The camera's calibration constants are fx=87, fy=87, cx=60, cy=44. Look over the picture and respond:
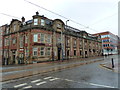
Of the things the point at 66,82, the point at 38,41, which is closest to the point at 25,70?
the point at 66,82

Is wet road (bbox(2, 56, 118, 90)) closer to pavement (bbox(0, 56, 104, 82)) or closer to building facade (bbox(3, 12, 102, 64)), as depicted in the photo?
pavement (bbox(0, 56, 104, 82))

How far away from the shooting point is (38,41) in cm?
2077

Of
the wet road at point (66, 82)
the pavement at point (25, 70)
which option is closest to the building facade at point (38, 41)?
the pavement at point (25, 70)

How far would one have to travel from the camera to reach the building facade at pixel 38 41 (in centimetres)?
2077

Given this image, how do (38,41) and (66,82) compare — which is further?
(38,41)

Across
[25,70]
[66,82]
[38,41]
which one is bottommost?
[25,70]

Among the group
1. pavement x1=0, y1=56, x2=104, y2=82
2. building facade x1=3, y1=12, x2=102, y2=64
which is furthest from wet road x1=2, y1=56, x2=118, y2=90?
building facade x1=3, y1=12, x2=102, y2=64

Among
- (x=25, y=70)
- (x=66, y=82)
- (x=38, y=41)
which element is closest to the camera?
(x=66, y=82)

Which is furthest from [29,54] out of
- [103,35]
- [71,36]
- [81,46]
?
[103,35]

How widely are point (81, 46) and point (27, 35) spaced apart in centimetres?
2181

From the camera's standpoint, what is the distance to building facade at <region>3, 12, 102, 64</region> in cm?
2077

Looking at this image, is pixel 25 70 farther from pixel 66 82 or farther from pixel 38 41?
pixel 38 41

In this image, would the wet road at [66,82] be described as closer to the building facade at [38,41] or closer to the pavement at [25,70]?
the pavement at [25,70]

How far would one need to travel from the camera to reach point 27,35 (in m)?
21.9
